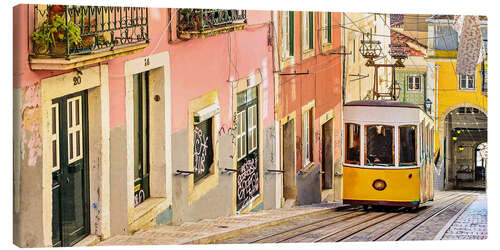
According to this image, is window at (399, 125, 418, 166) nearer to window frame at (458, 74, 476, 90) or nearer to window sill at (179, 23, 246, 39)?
window frame at (458, 74, 476, 90)

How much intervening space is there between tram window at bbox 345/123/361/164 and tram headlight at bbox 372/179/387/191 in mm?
285

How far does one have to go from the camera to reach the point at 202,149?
9.55 meters

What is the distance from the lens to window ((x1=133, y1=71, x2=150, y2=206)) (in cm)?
896

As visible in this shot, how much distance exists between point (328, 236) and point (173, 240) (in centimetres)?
175

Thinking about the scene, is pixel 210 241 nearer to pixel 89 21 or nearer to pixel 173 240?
pixel 173 240

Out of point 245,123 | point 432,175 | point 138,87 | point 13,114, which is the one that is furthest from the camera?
point 432,175

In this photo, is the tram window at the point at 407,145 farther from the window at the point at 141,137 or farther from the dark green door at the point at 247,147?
the window at the point at 141,137

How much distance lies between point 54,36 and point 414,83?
166 inches

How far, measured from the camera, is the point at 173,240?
29.6 ft

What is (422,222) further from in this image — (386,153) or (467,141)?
(467,141)

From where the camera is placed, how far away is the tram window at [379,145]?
10672mm

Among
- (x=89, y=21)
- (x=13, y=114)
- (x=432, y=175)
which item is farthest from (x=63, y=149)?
(x=432, y=175)

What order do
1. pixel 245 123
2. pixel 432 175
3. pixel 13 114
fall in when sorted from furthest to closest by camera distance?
pixel 432 175, pixel 245 123, pixel 13 114

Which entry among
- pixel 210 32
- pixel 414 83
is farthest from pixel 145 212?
pixel 414 83
